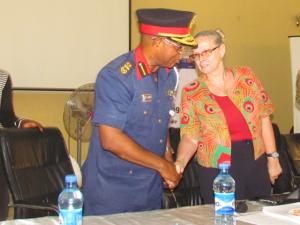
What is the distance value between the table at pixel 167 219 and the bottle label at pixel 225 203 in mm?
83

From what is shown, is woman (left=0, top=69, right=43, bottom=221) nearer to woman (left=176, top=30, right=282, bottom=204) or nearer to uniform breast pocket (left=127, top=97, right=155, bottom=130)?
uniform breast pocket (left=127, top=97, right=155, bottom=130)

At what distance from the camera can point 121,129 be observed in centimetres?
195

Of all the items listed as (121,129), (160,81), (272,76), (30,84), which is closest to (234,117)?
(160,81)

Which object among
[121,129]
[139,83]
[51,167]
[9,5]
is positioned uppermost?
[9,5]

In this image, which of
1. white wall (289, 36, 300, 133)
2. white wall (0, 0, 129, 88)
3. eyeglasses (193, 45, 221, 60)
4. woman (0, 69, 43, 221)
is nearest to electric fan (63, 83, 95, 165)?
white wall (0, 0, 129, 88)

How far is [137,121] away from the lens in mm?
2025

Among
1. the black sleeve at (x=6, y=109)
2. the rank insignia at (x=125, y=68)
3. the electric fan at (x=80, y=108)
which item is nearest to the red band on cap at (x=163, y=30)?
the rank insignia at (x=125, y=68)

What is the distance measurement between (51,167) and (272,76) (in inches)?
137

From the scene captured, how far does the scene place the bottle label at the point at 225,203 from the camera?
5.35ft

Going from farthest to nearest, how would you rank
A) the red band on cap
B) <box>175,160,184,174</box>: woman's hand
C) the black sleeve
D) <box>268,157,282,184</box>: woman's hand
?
the black sleeve < <box>268,157,282,184</box>: woman's hand < <box>175,160,184,174</box>: woman's hand < the red band on cap

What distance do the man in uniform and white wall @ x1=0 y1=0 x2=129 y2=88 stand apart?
6.15 feet

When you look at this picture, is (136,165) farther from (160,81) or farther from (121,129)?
(160,81)

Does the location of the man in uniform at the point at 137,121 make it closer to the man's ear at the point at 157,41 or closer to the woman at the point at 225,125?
the man's ear at the point at 157,41

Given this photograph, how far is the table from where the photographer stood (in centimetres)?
171
